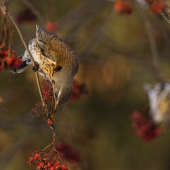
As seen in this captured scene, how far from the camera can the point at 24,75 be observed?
4.08m

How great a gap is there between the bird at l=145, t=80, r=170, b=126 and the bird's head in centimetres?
101

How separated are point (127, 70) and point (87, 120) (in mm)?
1092

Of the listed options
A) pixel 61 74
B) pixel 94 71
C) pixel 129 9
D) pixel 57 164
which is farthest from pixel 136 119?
pixel 94 71

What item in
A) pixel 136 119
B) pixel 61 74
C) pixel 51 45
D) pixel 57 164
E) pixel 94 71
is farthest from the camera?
pixel 94 71

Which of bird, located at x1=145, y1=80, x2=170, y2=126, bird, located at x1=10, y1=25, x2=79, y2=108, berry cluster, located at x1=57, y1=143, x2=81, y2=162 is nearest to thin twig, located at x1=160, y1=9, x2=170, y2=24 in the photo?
bird, located at x1=10, y1=25, x2=79, y2=108

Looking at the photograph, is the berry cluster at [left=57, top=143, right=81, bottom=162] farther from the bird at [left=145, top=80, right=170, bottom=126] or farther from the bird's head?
the bird at [left=145, top=80, right=170, bottom=126]

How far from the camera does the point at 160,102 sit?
3066 millimetres

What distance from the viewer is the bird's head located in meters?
2.08

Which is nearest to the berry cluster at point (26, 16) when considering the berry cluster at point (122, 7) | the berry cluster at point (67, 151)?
the berry cluster at point (122, 7)

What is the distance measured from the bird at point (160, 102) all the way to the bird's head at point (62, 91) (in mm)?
1009

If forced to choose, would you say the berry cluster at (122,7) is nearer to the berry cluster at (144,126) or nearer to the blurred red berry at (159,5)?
the blurred red berry at (159,5)

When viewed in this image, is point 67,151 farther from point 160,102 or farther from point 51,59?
point 160,102

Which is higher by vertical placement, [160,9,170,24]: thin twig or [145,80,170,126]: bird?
Answer: [160,9,170,24]: thin twig

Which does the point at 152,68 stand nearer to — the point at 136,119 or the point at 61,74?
the point at 136,119
